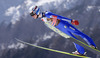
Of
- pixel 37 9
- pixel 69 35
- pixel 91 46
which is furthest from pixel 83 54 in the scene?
pixel 37 9

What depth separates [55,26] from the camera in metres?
12.5

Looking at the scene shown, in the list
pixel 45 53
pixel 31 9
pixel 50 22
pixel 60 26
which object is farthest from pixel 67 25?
pixel 45 53

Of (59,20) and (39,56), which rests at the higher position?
(39,56)

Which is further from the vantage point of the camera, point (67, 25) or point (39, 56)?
point (39, 56)

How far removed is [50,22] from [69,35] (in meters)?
2.02

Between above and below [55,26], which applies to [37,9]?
above

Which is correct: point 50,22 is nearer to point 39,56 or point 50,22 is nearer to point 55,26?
point 55,26

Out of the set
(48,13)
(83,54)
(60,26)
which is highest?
(48,13)

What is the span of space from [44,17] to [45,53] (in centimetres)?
13030

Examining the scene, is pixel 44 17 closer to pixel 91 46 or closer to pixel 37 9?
pixel 37 9

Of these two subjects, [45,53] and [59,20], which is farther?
[45,53]

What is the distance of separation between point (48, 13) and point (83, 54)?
482 centimetres

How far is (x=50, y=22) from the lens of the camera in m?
12.3

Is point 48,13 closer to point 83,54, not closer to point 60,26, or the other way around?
point 60,26
